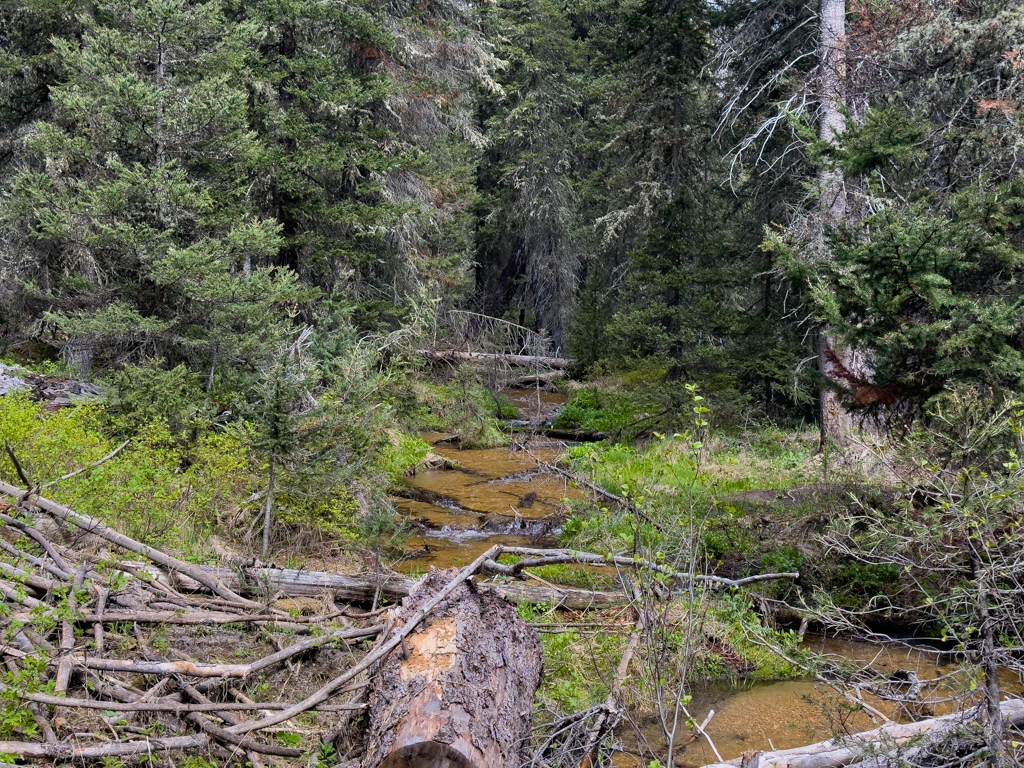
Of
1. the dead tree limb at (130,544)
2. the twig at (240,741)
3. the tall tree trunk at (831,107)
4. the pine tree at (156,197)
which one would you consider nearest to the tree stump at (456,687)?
the twig at (240,741)

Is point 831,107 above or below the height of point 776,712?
above

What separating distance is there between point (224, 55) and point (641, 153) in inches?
330

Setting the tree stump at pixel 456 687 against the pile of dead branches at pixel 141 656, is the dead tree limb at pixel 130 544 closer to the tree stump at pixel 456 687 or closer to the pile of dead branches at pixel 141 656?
the pile of dead branches at pixel 141 656

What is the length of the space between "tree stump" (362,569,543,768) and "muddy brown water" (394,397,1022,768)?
726 mm

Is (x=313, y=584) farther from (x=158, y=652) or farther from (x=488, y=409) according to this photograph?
(x=488, y=409)

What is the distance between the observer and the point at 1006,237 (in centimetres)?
774

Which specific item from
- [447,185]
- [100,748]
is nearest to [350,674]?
[100,748]

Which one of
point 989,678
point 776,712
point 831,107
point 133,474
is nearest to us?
point 989,678

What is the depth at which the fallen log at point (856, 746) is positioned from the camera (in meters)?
3.86

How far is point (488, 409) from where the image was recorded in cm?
1686

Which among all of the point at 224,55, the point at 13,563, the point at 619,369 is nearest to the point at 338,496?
the point at 13,563

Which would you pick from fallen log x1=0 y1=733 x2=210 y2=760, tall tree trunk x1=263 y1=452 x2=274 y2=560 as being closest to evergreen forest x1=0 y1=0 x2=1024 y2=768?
fallen log x1=0 y1=733 x2=210 y2=760

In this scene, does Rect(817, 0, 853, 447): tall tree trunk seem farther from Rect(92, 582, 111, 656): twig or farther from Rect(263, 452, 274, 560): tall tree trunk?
Rect(92, 582, 111, 656): twig

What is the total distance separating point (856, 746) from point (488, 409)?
43.3ft
